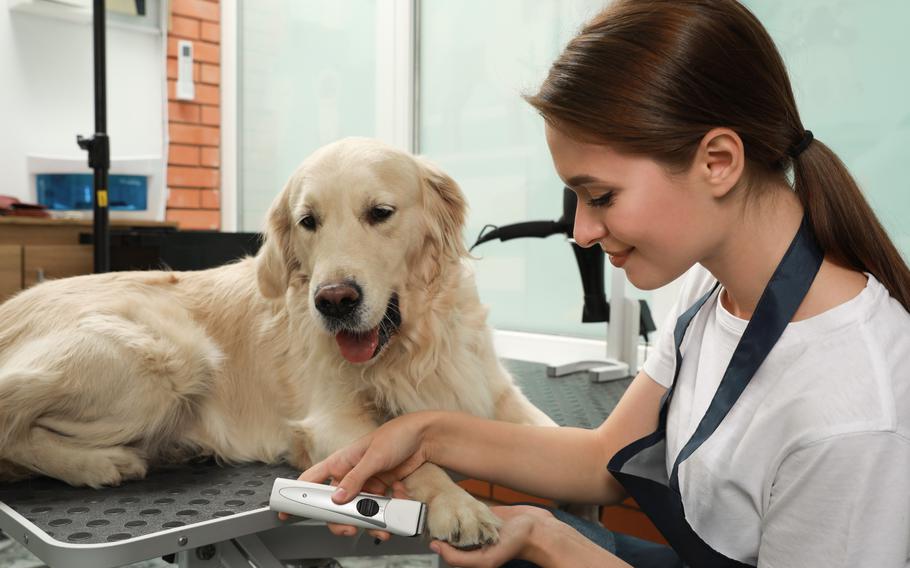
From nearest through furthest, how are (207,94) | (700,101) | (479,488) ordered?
(700,101), (479,488), (207,94)

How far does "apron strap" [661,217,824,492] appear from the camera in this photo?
3.01ft

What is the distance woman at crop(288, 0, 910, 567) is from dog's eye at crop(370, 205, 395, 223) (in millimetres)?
479

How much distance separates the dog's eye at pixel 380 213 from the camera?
4.58ft

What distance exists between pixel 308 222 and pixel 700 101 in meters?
0.77

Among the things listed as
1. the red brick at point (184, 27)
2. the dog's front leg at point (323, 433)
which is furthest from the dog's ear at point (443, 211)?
the red brick at point (184, 27)

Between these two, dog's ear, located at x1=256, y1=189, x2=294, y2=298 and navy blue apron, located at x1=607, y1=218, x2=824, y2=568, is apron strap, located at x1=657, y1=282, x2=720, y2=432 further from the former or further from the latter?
dog's ear, located at x1=256, y1=189, x2=294, y2=298

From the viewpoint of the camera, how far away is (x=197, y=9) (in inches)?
184

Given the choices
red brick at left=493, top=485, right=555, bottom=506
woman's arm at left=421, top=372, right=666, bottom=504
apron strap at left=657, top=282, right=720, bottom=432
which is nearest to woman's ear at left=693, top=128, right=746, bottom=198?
apron strap at left=657, top=282, right=720, bottom=432

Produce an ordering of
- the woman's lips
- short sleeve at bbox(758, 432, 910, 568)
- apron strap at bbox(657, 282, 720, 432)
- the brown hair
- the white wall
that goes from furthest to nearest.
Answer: the white wall < apron strap at bbox(657, 282, 720, 432) < the woman's lips < the brown hair < short sleeve at bbox(758, 432, 910, 568)

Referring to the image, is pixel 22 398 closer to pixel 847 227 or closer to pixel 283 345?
pixel 283 345

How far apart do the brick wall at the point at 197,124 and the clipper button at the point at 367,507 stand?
400 cm

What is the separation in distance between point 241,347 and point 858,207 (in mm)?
1136

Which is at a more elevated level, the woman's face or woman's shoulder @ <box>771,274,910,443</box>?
the woman's face

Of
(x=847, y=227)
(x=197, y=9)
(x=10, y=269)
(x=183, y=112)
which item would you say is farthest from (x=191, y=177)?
(x=847, y=227)
